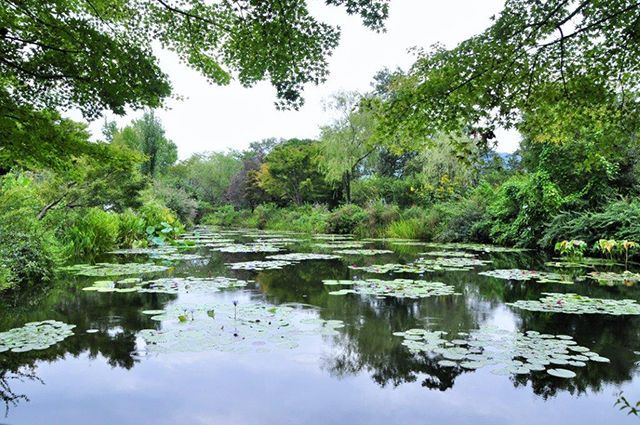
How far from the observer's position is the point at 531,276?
6.53 metres

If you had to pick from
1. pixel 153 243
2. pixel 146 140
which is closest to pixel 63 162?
pixel 153 243

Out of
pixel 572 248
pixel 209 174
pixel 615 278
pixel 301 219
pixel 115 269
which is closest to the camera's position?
pixel 615 278

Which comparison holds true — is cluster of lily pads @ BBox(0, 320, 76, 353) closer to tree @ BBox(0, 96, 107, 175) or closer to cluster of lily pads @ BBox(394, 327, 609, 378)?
tree @ BBox(0, 96, 107, 175)

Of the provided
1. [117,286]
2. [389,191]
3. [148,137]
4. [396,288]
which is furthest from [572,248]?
[148,137]

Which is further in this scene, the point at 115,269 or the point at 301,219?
the point at 301,219

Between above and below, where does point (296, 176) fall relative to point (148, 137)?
below

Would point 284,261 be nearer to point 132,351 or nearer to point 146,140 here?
point 132,351

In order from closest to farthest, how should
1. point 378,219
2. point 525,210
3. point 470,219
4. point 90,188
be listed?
point 90,188 → point 525,210 → point 470,219 → point 378,219

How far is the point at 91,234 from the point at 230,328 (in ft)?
24.4

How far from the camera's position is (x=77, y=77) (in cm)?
401

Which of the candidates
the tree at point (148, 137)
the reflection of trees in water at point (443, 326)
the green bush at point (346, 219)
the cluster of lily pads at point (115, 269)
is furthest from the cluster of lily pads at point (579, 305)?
the tree at point (148, 137)

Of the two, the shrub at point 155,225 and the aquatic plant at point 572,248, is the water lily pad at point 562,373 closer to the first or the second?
the aquatic plant at point 572,248

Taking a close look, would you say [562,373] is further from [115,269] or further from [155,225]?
[155,225]

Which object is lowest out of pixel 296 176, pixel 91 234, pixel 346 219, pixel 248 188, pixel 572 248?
pixel 572 248
